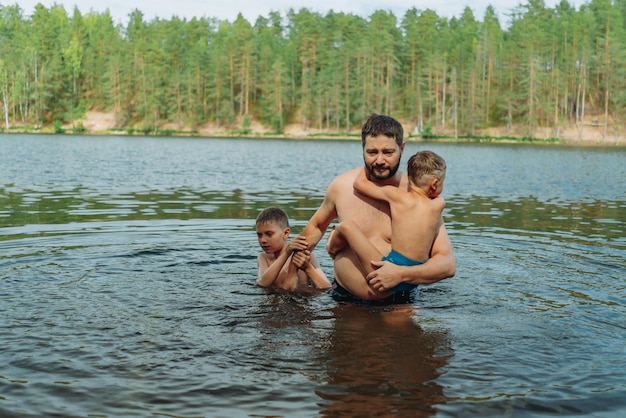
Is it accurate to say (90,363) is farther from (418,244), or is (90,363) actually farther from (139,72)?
(139,72)

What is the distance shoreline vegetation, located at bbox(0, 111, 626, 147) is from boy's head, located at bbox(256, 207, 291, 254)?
242 feet

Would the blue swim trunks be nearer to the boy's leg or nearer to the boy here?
the boy's leg

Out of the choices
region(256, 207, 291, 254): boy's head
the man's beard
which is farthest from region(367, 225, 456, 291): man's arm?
region(256, 207, 291, 254): boy's head

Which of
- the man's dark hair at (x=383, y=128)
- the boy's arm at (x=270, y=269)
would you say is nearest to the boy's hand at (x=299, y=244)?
the boy's arm at (x=270, y=269)

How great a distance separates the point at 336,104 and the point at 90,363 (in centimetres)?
8988

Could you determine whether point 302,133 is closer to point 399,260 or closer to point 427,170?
point 399,260

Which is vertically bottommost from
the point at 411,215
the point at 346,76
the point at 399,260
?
the point at 399,260

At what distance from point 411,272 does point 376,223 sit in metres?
0.68

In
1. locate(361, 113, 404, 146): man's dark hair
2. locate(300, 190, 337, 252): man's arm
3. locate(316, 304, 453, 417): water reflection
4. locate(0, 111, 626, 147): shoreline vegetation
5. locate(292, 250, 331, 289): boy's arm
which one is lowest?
locate(316, 304, 453, 417): water reflection

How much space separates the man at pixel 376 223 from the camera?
5973 millimetres

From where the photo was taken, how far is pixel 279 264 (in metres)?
6.97

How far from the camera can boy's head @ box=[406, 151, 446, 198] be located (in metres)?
5.88

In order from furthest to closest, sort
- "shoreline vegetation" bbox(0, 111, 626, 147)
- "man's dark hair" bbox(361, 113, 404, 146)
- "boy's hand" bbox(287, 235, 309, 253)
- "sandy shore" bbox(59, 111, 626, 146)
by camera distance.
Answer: "sandy shore" bbox(59, 111, 626, 146)
"shoreline vegetation" bbox(0, 111, 626, 147)
"boy's hand" bbox(287, 235, 309, 253)
"man's dark hair" bbox(361, 113, 404, 146)

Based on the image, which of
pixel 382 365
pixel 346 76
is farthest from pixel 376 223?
pixel 346 76
